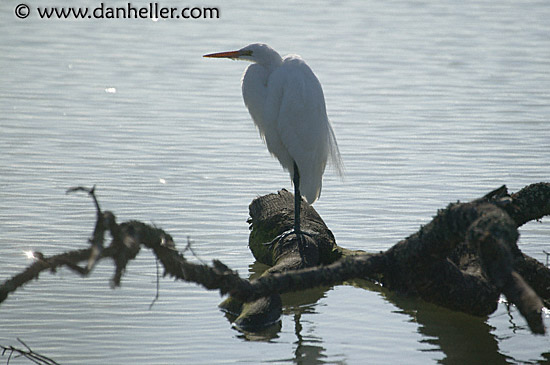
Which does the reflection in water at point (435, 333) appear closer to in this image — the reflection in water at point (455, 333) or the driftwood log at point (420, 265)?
the reflection in water at point (455, 333)

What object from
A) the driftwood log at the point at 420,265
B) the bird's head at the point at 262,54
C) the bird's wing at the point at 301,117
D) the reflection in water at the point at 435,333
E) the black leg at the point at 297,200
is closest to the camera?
the driftwood log at the point at 420,265

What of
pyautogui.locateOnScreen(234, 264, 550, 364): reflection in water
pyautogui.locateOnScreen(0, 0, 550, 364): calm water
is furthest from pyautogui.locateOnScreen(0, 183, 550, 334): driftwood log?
pyautogui.locateOnScreen(0, 0, 550, 364): calm water

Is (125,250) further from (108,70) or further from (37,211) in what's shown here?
(108,70)

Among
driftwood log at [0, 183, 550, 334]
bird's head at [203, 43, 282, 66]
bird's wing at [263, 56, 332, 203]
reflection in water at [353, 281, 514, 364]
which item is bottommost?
reflection in water at [353, 281, 514, 364]

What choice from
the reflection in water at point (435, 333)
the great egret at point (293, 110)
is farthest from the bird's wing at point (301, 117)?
the reflection in water at point (435, 333)

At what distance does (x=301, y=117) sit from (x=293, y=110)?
0.31 ft

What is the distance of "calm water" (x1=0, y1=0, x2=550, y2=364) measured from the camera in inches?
209

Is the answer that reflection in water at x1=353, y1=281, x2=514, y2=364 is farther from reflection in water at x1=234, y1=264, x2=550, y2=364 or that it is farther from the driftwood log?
the driftwood log

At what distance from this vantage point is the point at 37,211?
774 cm

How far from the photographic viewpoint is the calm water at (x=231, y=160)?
5316mm

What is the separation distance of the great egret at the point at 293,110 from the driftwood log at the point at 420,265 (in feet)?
3.89

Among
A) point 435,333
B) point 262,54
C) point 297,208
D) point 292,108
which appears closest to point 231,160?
point 262,54

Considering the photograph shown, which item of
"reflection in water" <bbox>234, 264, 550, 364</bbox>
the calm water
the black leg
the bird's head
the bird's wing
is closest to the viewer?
"reflection in water" <bbox>234, 264, 550, 364</bbox>

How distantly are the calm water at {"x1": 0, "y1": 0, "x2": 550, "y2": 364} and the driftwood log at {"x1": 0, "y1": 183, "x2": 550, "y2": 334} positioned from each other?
0.43 metres
